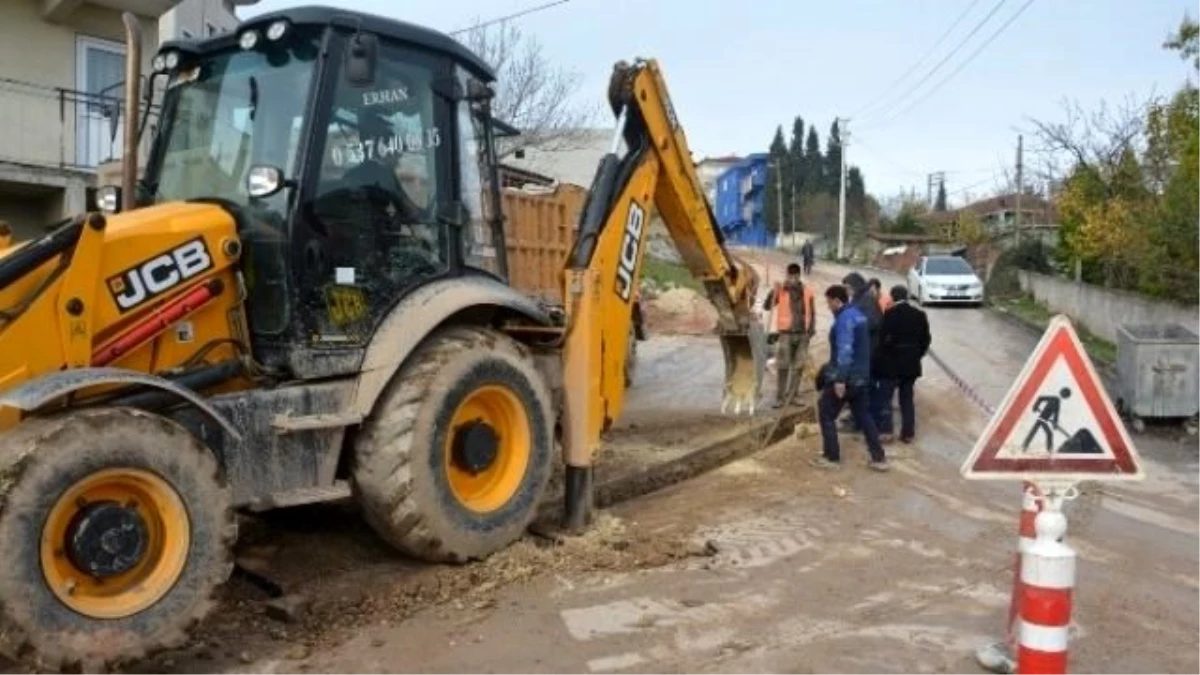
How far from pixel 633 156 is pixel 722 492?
8.78 feet

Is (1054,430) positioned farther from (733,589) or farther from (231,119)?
(231,119)

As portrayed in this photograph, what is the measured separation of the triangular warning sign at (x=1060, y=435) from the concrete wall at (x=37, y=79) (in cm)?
1474

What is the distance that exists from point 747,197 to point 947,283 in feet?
160

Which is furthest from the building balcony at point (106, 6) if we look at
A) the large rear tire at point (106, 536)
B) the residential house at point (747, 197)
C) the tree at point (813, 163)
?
the tree at point (813, 163)

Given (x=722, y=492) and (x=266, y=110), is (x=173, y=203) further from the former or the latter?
(x=722, y=492)

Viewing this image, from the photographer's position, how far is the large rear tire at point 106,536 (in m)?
4.35

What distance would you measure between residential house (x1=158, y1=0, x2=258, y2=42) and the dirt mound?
33.9ft

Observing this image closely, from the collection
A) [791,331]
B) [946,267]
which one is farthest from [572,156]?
[791,331]

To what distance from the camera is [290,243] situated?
5750 millimetres

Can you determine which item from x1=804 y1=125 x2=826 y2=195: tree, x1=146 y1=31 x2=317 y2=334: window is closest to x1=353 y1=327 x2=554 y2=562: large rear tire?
x1=146 y1=31 x2=317 y2=334: window

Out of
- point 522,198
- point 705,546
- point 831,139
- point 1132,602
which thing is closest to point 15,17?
point 522,198

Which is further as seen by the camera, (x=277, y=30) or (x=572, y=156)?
(x=572, y=156)

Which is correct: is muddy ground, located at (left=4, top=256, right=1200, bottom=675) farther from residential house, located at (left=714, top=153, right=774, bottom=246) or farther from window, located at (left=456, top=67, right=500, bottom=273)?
residential house, located at (left=714, top=153, right=774, bottom=246)

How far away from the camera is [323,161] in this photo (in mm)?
5871
